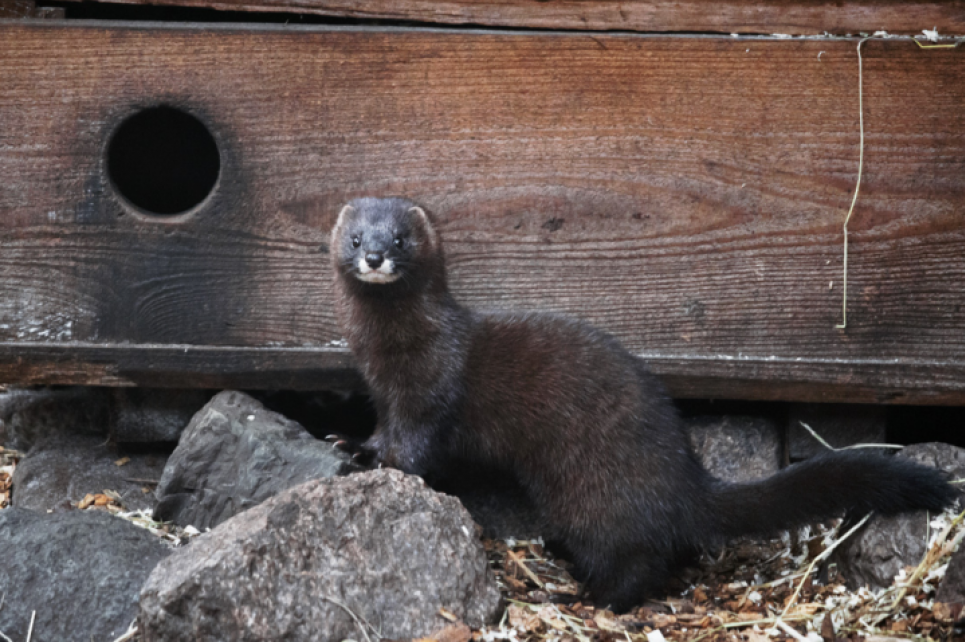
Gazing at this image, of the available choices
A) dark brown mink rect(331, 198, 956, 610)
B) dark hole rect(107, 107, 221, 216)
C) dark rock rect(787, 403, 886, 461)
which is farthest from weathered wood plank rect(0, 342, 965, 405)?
dark hole rect(107, 107, 221, 216)

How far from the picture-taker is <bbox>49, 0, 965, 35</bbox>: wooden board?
367 cm

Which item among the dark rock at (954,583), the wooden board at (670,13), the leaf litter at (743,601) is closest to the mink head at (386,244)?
the wooden board at (670,13)

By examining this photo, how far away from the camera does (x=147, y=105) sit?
386 centimetres

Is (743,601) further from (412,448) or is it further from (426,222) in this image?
(426,222)

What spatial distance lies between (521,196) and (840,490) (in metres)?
1.62

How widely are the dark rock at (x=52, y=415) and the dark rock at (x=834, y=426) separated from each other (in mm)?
3105

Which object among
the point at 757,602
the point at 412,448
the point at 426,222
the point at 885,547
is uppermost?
the point at 426,222

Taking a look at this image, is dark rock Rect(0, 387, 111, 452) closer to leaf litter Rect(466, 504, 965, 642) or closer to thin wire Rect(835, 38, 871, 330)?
leaf litter Rect(466, 504, 965, 642)

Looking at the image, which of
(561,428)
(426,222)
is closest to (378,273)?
(426,222)

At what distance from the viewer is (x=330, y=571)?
2656 millimetres

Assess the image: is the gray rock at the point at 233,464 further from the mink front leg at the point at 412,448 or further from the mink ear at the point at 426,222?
the mink ear at the point at 426,222

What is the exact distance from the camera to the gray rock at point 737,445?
3998 mm

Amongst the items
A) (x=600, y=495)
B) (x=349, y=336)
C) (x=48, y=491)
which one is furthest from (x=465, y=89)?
(x=48, y=491)

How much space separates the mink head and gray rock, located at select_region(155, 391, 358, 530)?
2.08 feet
